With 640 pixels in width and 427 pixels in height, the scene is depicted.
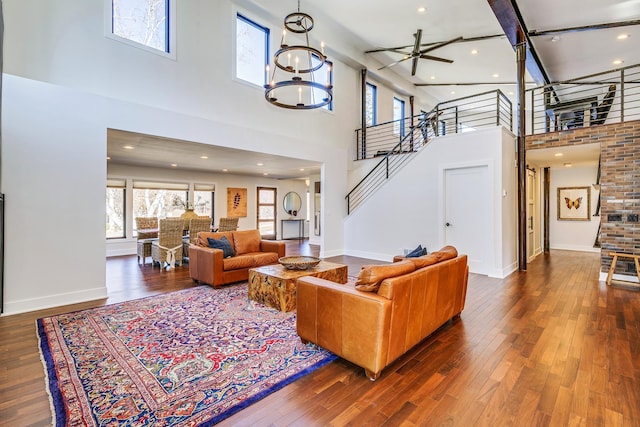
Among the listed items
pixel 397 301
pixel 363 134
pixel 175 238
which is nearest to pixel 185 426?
pixel 397 301

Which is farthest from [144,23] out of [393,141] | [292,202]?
[292,202]

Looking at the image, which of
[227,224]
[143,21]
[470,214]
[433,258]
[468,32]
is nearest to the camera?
[433,258]

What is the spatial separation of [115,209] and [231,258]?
17.3ft

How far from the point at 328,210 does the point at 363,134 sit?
8.97 ft

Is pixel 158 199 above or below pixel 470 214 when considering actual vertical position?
above

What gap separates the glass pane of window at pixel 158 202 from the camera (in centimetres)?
862

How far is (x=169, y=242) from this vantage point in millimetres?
6328

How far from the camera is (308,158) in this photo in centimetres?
741

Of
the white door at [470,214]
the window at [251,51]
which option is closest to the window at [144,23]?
the window at [251,51]

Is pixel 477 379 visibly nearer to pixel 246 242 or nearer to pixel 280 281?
pixel 280 281

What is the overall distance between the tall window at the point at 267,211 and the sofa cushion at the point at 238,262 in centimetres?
644

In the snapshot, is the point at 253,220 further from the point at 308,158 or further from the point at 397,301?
the point at 397,301

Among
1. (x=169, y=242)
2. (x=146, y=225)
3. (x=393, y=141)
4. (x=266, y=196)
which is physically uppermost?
(x=393, y=141)

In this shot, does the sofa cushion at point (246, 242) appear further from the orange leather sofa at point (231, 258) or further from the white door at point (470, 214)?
the white door at point (470, 214)
